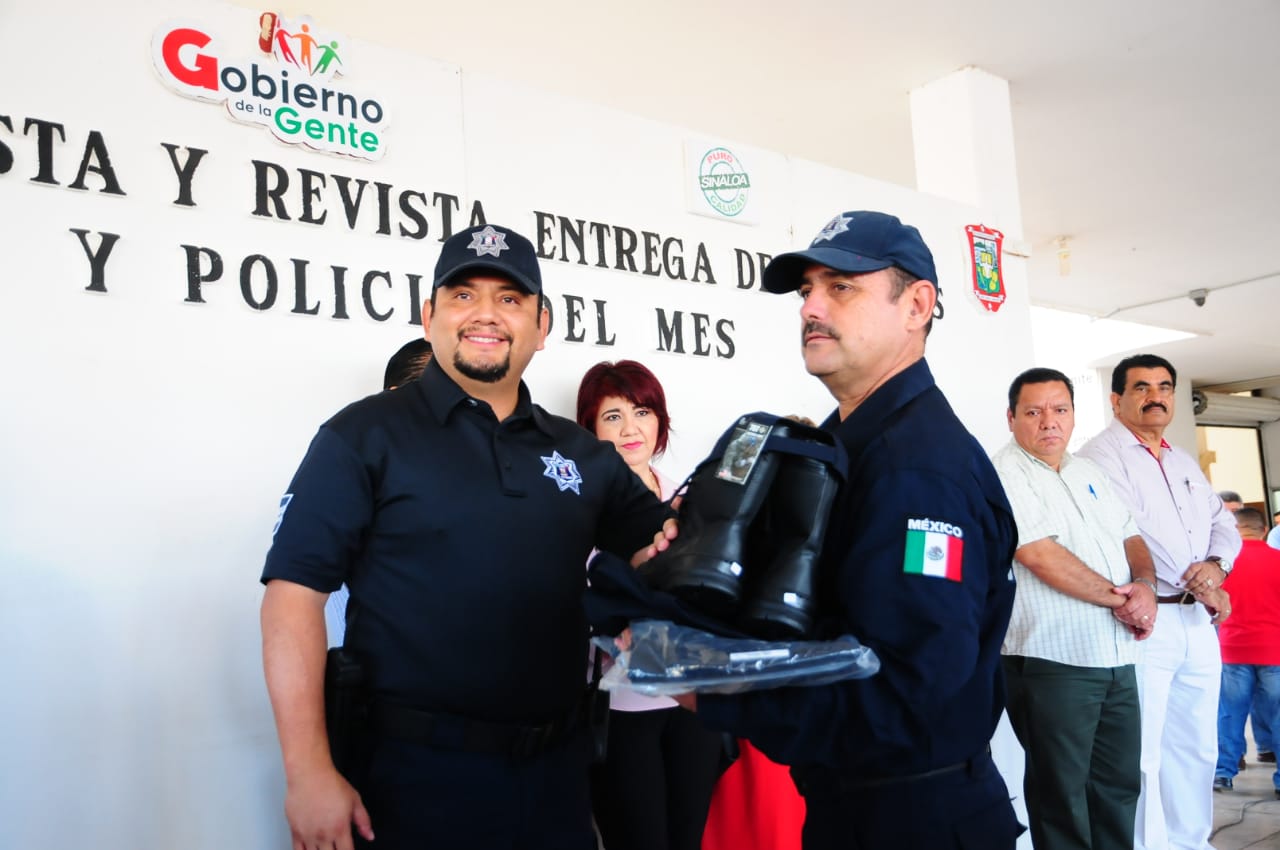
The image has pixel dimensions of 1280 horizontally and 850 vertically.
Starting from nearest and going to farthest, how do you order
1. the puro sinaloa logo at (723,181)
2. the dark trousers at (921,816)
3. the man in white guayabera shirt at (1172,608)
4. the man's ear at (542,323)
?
the dark trousers at (921,816) < the man's ear at (542,323) < the puro sinaloa logo at (723,181) < the man in white guayabera shirt at (1172,608)

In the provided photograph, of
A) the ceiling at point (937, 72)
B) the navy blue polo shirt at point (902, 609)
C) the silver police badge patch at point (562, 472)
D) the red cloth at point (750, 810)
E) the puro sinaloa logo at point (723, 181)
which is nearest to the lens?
the navy blue polo shirt at point (902, 609)

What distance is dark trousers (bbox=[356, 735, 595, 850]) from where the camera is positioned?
5.16ft

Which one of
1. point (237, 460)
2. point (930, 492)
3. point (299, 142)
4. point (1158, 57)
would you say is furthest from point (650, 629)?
point (1158, 57)

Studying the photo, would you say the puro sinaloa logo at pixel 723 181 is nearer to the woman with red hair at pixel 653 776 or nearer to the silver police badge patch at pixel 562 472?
the woman with red hair at pixel 653 776

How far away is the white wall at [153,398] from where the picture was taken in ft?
6.55

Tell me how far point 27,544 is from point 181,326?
0.55 m

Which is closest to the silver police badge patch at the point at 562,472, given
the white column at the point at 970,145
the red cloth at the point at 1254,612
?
the white column at the point at 970,145

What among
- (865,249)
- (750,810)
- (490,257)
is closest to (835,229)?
(865,249)

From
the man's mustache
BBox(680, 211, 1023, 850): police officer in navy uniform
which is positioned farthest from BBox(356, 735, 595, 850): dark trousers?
the man's mustache

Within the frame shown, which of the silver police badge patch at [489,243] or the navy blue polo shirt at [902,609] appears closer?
the navy blue polo shirt at [902,609]

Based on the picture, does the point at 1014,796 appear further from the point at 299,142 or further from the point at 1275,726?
the point at 299,142

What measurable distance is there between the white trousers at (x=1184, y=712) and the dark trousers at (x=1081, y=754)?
41 centimetres

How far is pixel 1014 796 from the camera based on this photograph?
3.59 m

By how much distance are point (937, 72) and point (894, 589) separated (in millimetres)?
3847
